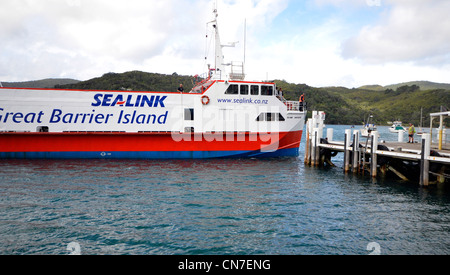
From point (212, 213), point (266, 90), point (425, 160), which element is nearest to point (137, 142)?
point (266, 90)

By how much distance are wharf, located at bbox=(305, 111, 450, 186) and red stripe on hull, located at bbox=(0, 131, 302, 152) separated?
2.67m

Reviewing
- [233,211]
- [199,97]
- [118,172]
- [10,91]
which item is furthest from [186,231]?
[10,91]

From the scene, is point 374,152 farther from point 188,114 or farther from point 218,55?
point 218,55

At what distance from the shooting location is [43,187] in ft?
43.1

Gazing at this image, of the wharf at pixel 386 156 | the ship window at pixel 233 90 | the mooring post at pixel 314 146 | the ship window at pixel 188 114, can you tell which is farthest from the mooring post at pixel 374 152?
the ship window at pixel 188 114

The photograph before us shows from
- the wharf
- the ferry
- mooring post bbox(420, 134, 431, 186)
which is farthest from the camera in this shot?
the ferry

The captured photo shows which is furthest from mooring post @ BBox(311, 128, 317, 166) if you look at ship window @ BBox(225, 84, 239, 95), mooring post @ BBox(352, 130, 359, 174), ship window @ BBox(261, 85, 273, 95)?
ship window @ BBox(225, 84, 239, 95)

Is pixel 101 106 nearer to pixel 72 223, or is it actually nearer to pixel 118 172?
pixel 118 172

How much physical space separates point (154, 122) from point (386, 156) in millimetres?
15610

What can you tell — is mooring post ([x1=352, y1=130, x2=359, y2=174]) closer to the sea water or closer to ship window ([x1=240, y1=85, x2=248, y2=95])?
the sea water

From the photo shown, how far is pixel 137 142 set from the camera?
21.1m

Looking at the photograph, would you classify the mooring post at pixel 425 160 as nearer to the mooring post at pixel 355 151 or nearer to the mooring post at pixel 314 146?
the mooring post at pixel 355 151

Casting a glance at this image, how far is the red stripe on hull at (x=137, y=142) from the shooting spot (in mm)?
19906

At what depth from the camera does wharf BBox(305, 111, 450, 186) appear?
1391 cm
